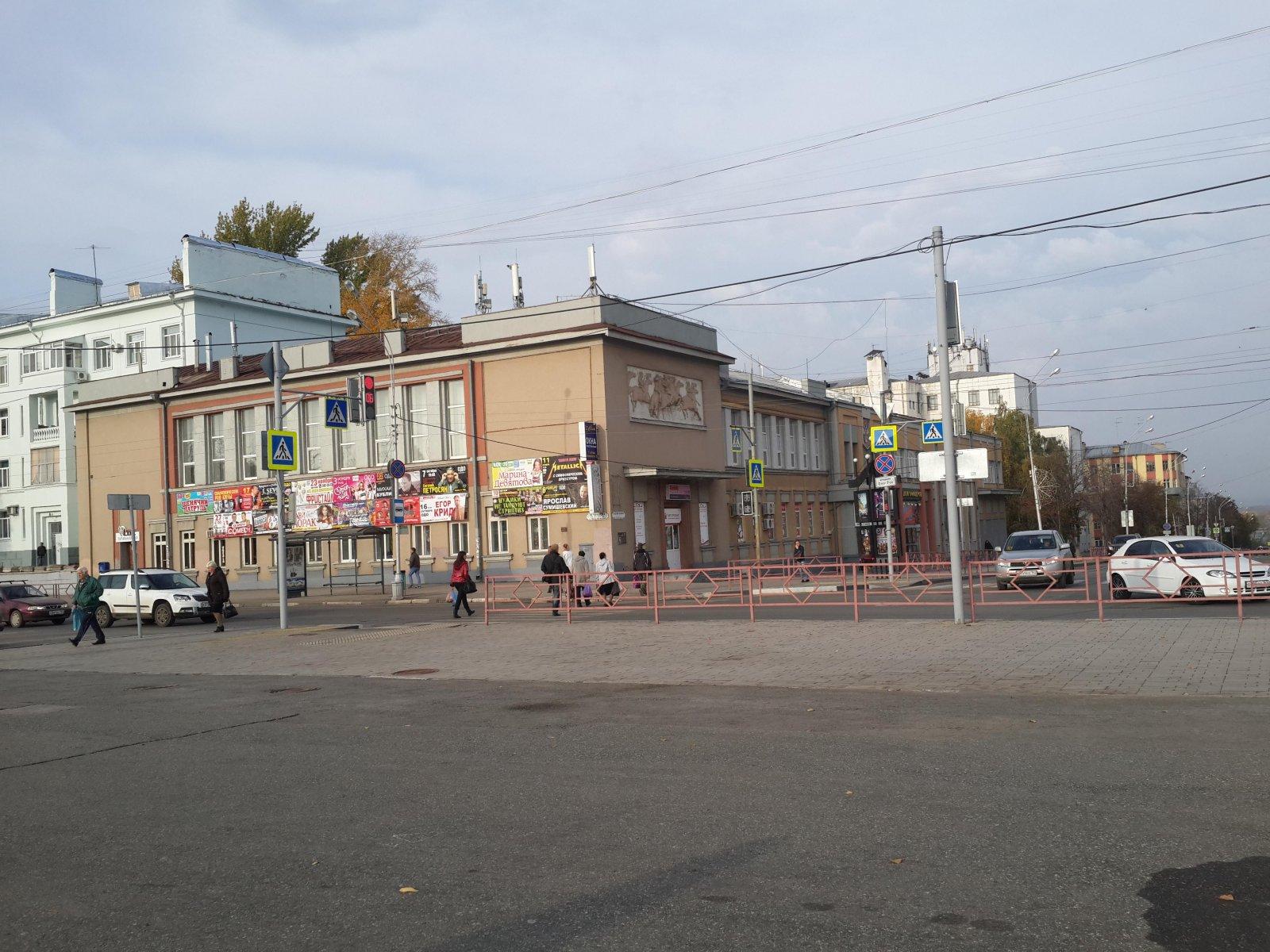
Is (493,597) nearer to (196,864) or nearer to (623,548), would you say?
(623,548)

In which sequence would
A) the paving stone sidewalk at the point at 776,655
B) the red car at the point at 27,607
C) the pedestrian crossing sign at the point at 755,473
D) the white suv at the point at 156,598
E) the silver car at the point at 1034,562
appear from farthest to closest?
the pedestrian crossing sign at the point at 755,473 < the red car at the point at 27,607 < the white suv at the point at 156,598 < the silver car at the point at 1034,562 < the paving stone sidewalk at the point at 776,655

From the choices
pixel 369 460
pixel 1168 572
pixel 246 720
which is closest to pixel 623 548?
pixel 369 460

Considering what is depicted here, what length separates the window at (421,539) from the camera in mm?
46094

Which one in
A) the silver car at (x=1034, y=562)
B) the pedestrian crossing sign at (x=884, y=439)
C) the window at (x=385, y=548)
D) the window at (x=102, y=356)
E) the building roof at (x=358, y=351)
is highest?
the window at (x=102, y=356)

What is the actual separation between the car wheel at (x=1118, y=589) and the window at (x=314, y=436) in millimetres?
35694

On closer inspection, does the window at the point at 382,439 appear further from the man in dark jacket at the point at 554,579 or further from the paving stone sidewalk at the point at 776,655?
the paving stone sidewalk at the point at 776,655

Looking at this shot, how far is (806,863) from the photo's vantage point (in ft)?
19.9

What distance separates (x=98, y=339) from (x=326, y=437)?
61.5 feet

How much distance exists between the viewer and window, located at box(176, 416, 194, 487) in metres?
53.7

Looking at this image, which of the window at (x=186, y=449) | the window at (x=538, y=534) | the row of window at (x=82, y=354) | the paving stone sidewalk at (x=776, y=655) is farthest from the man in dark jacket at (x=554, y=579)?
the row of window at (x=82, y=354)

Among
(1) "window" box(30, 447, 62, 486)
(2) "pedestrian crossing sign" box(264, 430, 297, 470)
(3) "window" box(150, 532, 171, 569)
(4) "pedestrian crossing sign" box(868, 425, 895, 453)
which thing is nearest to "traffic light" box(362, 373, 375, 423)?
(2) "pedestrian crossing sign" box(264, 430, 297, 470)

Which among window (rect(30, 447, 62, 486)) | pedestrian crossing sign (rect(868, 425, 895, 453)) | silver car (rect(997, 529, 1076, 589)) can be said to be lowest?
silver car (rect(997, 529, 1076, 589))

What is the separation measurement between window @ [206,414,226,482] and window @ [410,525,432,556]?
38.6 ft

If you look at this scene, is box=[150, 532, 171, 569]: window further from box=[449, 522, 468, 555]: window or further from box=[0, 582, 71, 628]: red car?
box=[449, 522, 468, 555]: window
